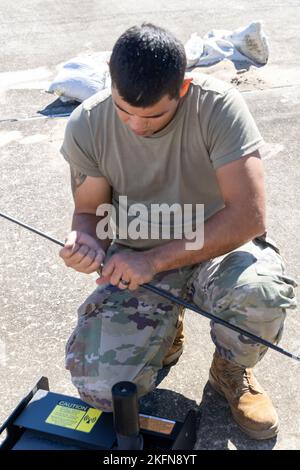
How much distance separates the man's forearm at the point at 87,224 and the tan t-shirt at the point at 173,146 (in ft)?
0.40

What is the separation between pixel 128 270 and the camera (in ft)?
6.99

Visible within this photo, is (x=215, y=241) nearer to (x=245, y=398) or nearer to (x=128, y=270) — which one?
(x=128, y=270)

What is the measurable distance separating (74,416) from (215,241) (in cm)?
69

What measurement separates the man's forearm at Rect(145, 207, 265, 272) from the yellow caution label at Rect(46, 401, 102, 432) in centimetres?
49

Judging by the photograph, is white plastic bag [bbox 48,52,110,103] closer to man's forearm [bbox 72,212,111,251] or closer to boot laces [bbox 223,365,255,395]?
man's forearm [bbox 72,212,111,251]

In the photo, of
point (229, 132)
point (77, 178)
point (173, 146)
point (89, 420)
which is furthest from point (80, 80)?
point (89, 420)

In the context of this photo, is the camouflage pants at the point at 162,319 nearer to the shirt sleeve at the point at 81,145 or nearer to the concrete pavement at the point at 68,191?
the concrete pavement at the point at 68,191

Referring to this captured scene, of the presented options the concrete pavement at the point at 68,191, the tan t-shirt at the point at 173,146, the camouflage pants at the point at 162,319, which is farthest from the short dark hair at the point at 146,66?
the concrete pavement at the point at 68,191

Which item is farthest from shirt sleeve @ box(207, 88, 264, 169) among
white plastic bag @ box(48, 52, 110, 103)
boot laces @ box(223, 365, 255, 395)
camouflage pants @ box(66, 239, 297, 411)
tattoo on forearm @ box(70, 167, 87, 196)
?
white plastic bag @ box(48, 52, 110, 103)

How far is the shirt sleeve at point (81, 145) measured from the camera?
2303 mm

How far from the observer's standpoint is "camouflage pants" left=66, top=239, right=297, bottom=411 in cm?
215
